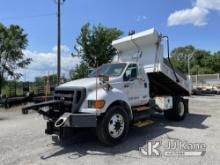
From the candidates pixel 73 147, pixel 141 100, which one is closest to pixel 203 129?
pixel 141 100

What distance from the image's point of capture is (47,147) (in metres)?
7.11

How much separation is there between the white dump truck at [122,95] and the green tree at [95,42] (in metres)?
15.2

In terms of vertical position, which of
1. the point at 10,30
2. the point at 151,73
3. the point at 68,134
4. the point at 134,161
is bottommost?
the point at 134,161

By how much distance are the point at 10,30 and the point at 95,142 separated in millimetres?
20923

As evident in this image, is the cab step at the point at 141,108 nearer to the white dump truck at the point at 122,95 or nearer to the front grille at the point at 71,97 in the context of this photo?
the white dump truck at the point at 122,95

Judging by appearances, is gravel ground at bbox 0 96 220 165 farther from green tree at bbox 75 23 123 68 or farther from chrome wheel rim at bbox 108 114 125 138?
green tree at bbox 75 23 123 68

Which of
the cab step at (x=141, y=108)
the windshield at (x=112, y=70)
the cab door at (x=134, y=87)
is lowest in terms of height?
the cab step at (x=141, y=108)

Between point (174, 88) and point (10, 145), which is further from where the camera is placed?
point (174, 88)

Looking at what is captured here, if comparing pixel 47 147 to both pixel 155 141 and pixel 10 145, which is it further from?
pixel 155 141

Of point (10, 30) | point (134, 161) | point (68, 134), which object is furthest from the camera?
point (10, 30)

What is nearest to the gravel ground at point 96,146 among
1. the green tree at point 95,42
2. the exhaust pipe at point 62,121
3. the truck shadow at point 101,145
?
the truck shadow at point 101,145

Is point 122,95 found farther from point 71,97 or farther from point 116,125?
point 71,97

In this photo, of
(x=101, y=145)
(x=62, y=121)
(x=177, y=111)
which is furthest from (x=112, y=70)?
(x=177, y=111)

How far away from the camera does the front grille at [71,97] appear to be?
684 centimetres
